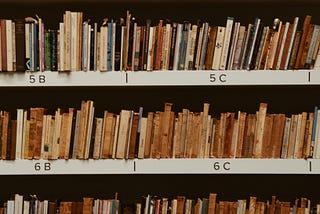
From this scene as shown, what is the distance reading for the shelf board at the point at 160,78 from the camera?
1779 mm

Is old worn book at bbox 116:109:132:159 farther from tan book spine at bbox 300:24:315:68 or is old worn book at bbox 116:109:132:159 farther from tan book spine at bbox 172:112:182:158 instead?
tan book spine at bbox 300:24:315:68

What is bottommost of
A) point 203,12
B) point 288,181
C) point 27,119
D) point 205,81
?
point 288,181

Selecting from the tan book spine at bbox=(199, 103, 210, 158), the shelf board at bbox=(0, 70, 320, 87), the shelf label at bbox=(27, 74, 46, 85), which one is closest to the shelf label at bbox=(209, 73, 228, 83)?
the shelf board at bbox=(0, 70, 320, 87)

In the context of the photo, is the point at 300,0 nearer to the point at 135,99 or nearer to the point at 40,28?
the point at 135,99

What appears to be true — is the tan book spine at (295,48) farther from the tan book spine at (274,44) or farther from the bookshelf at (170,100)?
the bookshelf at (170,100)

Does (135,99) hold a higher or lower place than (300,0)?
lower

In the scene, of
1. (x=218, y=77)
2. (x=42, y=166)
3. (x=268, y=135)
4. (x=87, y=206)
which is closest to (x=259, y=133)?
(x=268, y=135)

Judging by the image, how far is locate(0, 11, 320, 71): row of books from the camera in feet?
5.83

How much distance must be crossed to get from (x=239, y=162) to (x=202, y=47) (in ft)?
1.39

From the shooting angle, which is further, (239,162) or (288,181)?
(288,181)

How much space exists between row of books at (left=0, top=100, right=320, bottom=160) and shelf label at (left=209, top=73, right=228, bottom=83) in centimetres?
10

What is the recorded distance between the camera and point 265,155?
72.1 inches

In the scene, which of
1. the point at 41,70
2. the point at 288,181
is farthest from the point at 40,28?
the point at 288,181

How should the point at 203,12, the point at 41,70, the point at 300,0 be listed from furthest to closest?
the point at 203,12, the point at 300,0, the point at 41,70
